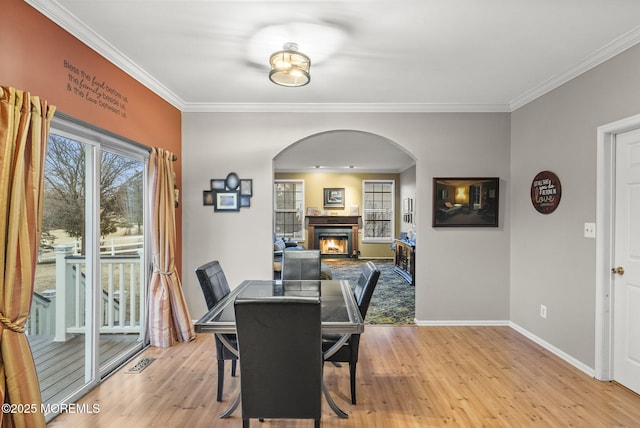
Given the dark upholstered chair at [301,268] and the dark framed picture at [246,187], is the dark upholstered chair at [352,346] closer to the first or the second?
the dark upholstered chair at [301,268]

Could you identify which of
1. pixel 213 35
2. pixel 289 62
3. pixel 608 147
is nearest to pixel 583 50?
pixel 608 147

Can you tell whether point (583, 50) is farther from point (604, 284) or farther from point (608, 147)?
point (604, 284)

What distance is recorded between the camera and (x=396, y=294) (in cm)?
559

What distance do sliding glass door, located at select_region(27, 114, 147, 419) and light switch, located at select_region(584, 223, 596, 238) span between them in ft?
13.4

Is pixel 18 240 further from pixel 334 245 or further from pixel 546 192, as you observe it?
pixel 334 245

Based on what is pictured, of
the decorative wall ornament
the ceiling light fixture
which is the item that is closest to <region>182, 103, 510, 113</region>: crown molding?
the decorative wall ornament

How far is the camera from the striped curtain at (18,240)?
1676 millimetres

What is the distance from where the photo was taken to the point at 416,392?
8.28 ft

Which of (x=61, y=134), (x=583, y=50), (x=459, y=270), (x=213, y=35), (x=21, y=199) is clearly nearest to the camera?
(x=21, y=199)

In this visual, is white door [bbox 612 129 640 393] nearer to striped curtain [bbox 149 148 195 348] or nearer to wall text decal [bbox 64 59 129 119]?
striped curtain [bbox 149 148 195 348]

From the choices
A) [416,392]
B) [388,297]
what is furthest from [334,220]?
[416,392]

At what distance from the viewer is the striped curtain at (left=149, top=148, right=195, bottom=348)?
3268 millimetres

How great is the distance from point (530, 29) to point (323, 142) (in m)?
3.83

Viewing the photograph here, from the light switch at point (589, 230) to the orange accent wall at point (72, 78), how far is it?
4.11m
